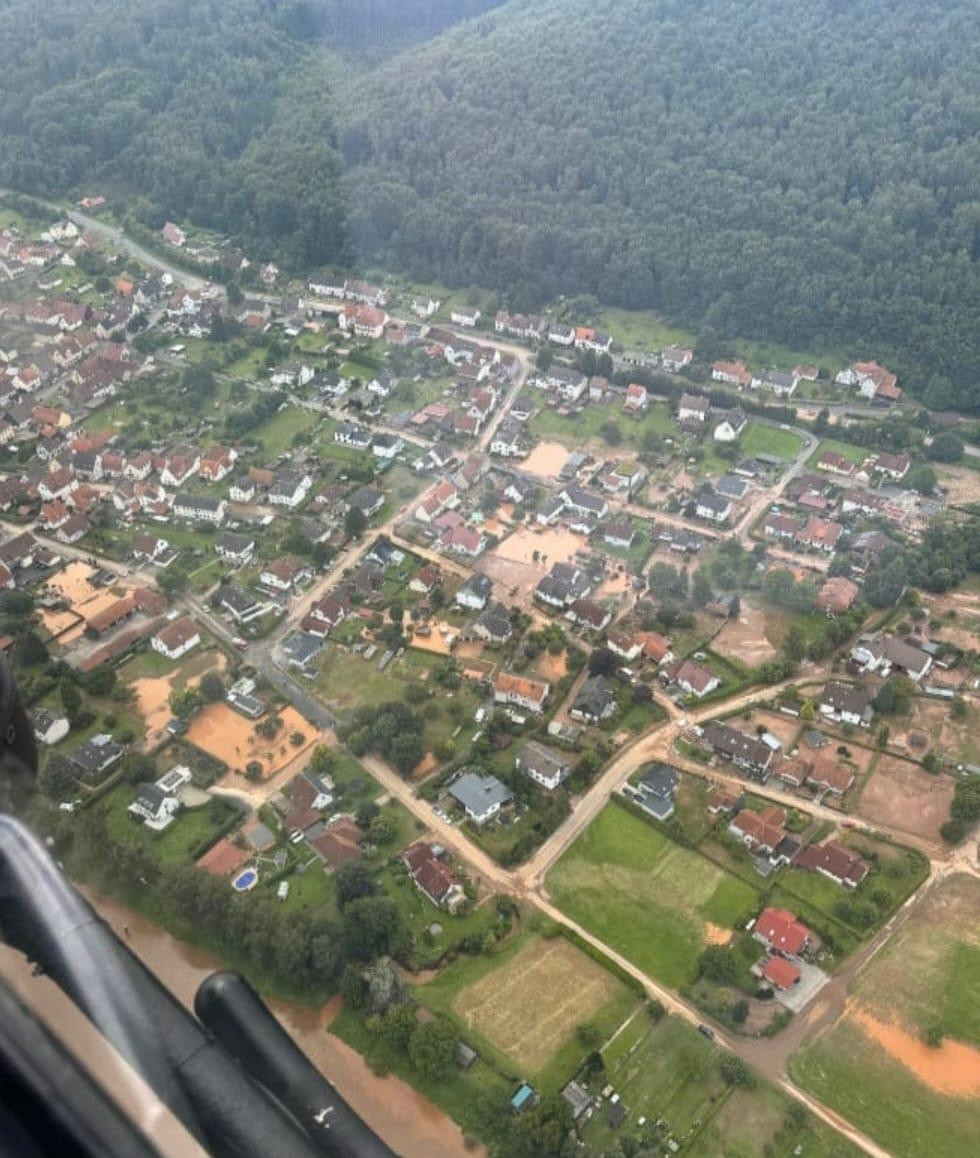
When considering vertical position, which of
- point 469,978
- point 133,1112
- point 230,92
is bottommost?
point 469,978

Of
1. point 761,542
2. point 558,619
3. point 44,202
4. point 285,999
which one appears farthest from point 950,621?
point 44,202

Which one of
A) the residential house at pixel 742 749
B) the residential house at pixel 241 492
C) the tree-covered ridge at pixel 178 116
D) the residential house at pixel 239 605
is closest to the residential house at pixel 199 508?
the residential house at pixel 241 492

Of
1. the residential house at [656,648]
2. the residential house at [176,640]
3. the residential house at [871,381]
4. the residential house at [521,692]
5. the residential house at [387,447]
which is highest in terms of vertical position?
the residential house at [176,640]

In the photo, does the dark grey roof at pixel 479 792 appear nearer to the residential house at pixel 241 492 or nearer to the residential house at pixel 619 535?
the residential house at pixel 619 535

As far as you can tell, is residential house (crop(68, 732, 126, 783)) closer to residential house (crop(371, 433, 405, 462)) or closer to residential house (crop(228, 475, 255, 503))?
residential house (crop(228, 475, 255, 503))

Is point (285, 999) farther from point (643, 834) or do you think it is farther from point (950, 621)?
point (950, 621)

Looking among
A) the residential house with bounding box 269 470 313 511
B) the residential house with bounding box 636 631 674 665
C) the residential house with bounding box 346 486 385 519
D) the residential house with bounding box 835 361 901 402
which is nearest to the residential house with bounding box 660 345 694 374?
the residential house with bounding box 835 361 901 402

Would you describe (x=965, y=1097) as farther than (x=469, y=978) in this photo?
No

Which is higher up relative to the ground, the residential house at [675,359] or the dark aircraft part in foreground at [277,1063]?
the dark aircraft part in foreground at [277,1063]
